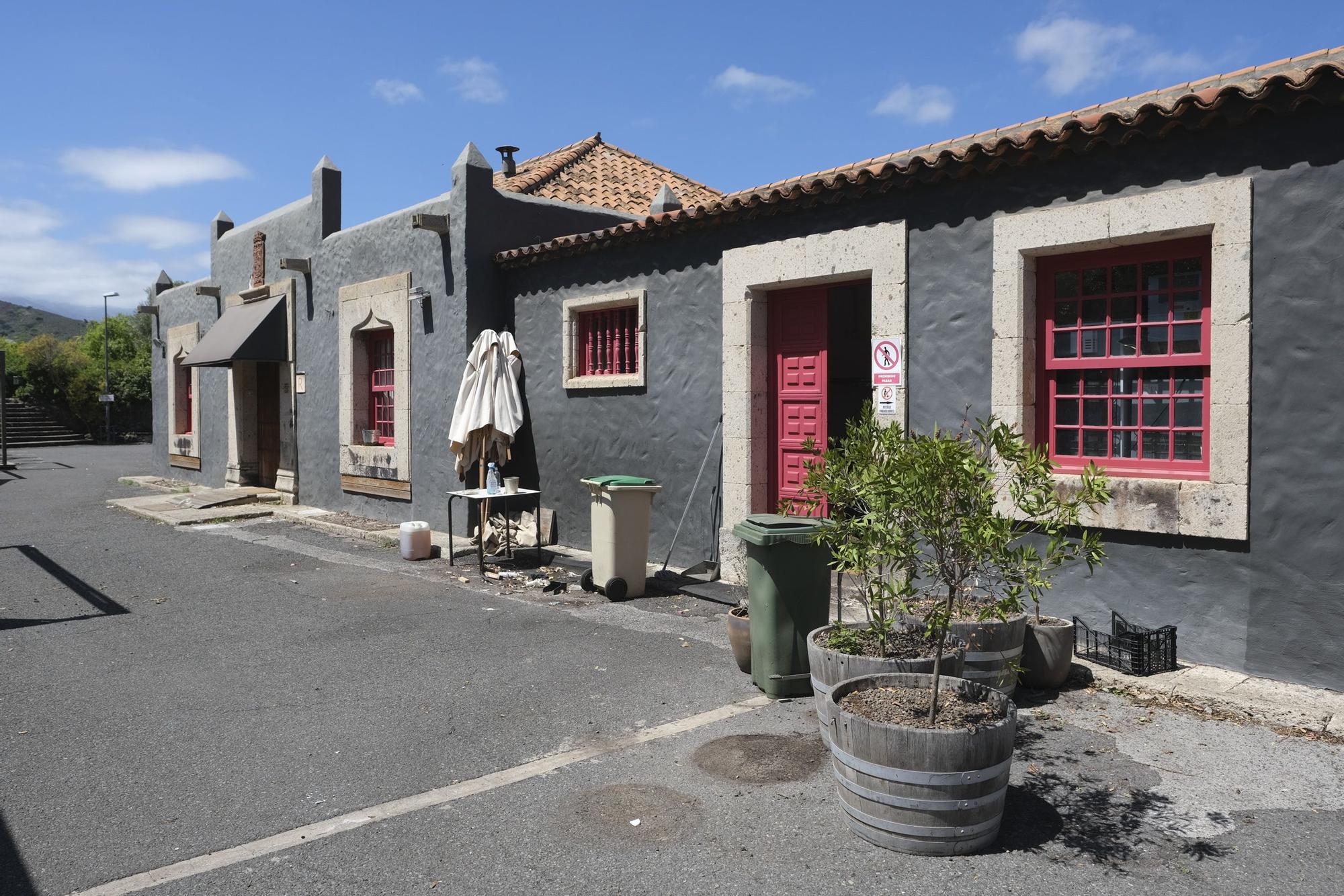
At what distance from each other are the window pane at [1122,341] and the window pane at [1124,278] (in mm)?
264

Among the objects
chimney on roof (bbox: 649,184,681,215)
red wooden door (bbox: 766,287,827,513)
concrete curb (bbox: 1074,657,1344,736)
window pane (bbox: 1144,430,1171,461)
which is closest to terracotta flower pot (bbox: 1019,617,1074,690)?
concrete curb (bbox: 1074,657,1344,736)

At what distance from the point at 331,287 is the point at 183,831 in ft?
38.1

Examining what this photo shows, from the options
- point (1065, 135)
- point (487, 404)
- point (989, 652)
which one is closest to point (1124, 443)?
point (1065, 135)

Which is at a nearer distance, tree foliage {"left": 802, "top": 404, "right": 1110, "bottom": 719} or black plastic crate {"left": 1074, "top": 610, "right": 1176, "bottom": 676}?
tree foliage {"left": 802, "top": 404, "right": 1110, "bottom": 719}

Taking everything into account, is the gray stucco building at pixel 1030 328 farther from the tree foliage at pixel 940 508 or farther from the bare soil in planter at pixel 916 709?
the bare soil in planter at pixel 916 709

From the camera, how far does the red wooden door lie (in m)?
8.66

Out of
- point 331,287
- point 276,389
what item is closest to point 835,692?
point 331,287

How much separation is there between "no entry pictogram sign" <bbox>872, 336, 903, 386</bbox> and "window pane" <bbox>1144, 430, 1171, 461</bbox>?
73.2 inches

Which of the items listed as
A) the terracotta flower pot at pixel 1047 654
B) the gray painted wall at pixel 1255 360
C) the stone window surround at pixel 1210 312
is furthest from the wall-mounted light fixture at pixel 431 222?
the terracotta flower pot at pixel 1047 654

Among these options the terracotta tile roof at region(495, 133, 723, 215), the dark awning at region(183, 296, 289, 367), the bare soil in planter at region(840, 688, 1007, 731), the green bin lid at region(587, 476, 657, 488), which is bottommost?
the bare soil in planter at region(840, 688, 1007, 731)

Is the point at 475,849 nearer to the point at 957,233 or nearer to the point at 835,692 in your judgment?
the point at 835,692

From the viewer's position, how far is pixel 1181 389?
625 cm

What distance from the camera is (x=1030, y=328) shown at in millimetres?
6805

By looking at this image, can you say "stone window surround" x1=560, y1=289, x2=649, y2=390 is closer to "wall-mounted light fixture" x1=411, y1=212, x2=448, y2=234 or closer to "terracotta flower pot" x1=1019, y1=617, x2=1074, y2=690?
"wall-mounted light fixture" x1=411, y1=212, x2=448, y2=234
